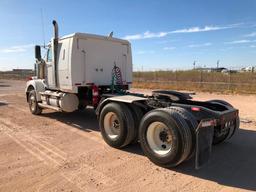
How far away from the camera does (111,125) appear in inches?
274

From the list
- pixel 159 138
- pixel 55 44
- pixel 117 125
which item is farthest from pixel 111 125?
pixel 55 44

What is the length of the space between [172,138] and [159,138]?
52cm

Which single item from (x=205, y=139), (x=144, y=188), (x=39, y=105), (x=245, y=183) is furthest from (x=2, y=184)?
(x=39, y=105)

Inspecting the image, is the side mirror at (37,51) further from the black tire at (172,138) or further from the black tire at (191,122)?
the black tire at (191,122)

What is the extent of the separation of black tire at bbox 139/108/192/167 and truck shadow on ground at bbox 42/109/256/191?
10.6 inches

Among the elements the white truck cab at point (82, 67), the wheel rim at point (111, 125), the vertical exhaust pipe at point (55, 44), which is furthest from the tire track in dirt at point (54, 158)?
the vertical exhaust pipe at point (55, 44)

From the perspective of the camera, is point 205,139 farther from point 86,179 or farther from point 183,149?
point 86,179

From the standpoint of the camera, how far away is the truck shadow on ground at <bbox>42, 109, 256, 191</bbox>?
15.8 feet

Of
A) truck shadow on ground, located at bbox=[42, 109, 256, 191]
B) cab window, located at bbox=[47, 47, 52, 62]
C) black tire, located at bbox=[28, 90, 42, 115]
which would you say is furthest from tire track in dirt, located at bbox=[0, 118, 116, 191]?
cab window, located at bbox=[47, 47, 52, 62]

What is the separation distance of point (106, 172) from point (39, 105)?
6386mm

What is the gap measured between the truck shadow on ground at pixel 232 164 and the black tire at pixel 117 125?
31 cm

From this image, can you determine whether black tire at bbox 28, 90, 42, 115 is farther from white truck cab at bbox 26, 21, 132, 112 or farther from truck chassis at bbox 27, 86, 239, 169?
truck chassis at bbox 27, 86, 239, 169

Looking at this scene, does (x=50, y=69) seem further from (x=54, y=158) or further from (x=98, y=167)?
(x=98, y=167)

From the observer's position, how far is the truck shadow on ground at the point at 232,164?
482cm
